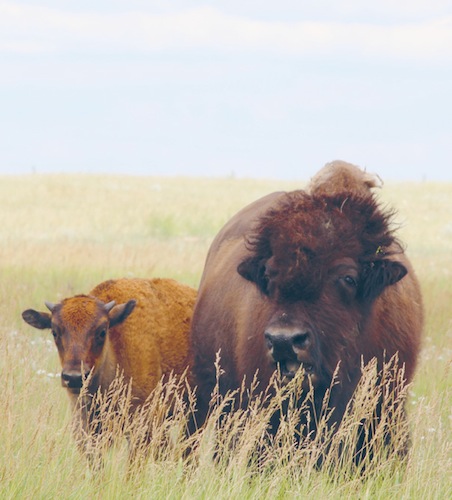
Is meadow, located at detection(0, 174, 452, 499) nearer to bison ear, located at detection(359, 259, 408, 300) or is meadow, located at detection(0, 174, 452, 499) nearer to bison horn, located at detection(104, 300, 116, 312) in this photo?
bison ear, located at detection(359, 259, 408, 300)

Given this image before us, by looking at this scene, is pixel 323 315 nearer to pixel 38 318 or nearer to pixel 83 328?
pixel 83 328

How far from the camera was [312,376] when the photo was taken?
5625 mm

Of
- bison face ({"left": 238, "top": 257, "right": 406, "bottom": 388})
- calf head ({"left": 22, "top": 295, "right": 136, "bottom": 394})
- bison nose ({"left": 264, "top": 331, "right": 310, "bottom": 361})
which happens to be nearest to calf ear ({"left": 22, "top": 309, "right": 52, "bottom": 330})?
calf head ({"left": 22, "top": 295, "right": 136, "bottom": 394})

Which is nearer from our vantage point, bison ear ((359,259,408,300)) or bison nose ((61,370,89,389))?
bison ear ((359,259,408,300))

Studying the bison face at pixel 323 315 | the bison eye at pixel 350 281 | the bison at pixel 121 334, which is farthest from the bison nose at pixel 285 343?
the bison at pixel 121 334

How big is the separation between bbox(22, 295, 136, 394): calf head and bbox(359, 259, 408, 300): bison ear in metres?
2.21

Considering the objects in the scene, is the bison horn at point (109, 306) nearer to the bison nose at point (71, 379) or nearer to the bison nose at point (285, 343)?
the bison nose at point (71, 379)

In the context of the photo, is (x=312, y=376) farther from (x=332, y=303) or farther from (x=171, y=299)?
(x=171, y=299)

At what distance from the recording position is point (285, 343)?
5336mm

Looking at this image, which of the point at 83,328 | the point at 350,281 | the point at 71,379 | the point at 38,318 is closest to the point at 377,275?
the point at 350,281

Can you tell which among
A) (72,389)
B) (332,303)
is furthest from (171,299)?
(332,303)

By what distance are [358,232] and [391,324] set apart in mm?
726

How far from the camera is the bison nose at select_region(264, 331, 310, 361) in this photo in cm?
530

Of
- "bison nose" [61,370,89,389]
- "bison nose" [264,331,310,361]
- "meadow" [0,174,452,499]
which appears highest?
"bison nose" [264,331,310,361]
